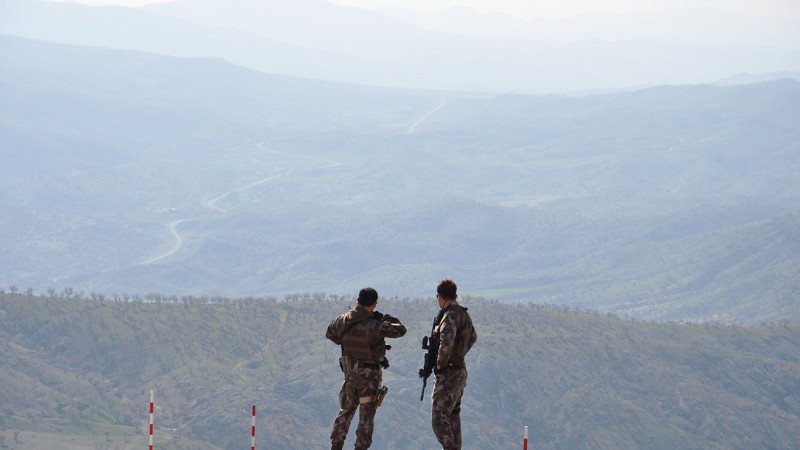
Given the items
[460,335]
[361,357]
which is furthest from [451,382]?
[361,357]

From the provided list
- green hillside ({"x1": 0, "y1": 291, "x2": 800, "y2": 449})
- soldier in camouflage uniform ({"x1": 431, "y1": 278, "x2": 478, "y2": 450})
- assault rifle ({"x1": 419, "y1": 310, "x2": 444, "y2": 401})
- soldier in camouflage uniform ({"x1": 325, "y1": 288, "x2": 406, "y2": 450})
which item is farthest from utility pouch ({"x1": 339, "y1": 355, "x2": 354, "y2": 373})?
green hillside ({"x1": 0, "y1": 291, "x2": 800, "y2": 449})

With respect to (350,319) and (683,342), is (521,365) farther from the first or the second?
(350,319)

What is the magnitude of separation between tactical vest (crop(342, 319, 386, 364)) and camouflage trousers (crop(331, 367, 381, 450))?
225mm

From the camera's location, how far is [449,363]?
19.6m

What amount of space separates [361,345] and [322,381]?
4676 centimetres

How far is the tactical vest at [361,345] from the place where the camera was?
64.7ft

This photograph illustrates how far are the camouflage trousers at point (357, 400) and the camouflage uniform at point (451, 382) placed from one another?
113cm

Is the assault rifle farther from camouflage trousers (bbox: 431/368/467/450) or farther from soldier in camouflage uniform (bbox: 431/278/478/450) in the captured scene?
camouflage trousers (bbox: 431/368/467/450)

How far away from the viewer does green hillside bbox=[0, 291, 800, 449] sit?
57.6 meters

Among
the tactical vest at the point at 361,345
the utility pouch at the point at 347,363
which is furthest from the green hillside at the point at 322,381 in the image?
the tactical vest at the point at 361,345

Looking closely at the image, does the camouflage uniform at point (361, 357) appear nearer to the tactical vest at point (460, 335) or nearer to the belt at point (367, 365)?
the belt at point (367, 365)

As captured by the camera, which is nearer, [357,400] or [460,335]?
A: [460,335]

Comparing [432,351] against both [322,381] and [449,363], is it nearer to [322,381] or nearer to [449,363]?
[449,363]

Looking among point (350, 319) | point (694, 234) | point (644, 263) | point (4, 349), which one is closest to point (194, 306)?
point (4, 349)
